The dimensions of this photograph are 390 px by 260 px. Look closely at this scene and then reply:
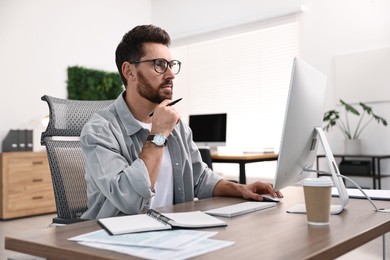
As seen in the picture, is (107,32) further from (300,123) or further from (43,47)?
(300,123)

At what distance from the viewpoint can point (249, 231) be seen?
97 cm

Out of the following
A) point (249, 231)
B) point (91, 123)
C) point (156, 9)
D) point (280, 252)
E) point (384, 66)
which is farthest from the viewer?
point (156, 9)

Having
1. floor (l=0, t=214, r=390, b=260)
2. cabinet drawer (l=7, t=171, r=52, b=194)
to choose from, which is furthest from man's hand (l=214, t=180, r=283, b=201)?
cabinet drawer (l=7, t=171, r=52, b=194)

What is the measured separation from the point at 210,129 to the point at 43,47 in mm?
2516

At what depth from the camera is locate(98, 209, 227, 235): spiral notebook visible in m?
0.96

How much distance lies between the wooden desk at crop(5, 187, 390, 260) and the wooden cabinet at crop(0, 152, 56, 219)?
158 inches

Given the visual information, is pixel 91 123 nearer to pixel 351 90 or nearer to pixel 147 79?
pixel 147 79

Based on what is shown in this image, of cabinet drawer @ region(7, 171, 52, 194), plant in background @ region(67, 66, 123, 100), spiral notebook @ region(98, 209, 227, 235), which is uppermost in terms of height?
plant in background @ region(67, 66, 123, 100)

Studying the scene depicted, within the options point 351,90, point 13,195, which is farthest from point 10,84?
point 351,90

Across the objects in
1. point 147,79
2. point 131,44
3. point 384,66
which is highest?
point 384,66

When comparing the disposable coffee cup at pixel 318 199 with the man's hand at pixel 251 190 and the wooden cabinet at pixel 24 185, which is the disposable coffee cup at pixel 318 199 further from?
the wooden cabinet at pixel 24 185

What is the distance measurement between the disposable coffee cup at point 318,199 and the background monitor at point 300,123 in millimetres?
148

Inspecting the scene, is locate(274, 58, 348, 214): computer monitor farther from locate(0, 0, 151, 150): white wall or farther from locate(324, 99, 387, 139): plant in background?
locate(0, 0, 151, 150): white wall

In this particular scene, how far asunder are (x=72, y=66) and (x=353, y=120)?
146 inches
